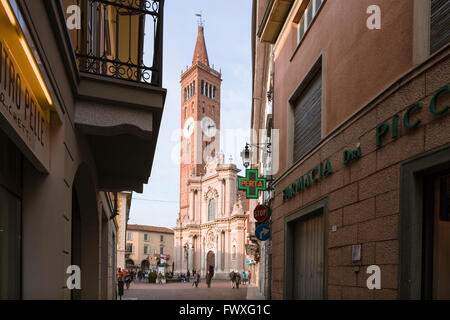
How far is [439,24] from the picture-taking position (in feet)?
14.6

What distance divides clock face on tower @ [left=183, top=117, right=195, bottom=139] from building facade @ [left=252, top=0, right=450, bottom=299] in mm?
66727

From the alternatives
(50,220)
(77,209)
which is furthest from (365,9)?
(77,209)

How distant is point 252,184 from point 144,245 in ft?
251

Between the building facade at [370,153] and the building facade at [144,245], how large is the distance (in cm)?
7730

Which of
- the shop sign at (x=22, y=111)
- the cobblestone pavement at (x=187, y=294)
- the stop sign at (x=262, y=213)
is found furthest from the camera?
the cobblestone pavement at (x=187, y=294)

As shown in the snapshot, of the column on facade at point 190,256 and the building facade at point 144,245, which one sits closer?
the column on facade at point 190,256

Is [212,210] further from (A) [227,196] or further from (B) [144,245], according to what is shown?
(B) [144,245]

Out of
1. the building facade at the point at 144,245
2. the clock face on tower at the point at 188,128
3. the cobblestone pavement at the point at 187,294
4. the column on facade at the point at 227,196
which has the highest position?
the clock face on tower at the point at 188,128

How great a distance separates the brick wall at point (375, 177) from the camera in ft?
13.9

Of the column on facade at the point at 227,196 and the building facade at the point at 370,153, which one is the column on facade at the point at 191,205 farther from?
the building facade at the point at 370,153

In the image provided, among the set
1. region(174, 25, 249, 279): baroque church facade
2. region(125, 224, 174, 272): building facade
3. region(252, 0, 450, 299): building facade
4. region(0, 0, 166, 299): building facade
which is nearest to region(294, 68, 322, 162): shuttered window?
region(252, 0, 450, 299): building facade

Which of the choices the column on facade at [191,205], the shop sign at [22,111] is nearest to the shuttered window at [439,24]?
the shop sign at [22,111]

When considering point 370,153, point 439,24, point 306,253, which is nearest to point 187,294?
point 306,253

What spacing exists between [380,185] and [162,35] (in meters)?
3.89
